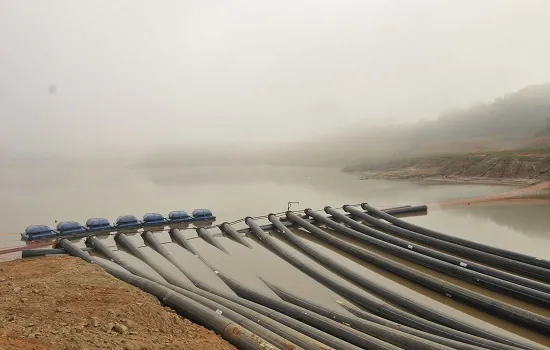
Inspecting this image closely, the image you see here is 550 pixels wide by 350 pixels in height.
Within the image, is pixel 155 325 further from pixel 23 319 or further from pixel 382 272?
pixel 382 272

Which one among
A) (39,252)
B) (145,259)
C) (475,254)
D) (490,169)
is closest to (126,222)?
(39,252)

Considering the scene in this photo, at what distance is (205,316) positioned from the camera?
8.45m

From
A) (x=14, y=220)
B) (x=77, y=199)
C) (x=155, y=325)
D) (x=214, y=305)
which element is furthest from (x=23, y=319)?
(x=77, y=199)

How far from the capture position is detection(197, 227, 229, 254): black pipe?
64.3 ft

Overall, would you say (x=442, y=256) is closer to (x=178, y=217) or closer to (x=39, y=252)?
(x=178, y=217)

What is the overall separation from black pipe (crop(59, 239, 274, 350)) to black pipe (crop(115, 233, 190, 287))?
1.61m

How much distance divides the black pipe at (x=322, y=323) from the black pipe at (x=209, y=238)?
24.9 ft

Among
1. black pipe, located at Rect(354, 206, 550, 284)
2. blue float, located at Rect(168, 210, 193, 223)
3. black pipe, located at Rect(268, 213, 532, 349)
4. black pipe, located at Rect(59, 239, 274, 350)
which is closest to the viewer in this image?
black pipe, located at Rect(59, 239, 274, 350)


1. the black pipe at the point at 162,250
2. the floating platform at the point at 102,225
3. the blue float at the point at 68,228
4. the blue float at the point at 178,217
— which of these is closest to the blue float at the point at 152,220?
the floating platform at the point at 102,225

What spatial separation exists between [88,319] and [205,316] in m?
2.54

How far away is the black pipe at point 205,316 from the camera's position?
721 centimetres

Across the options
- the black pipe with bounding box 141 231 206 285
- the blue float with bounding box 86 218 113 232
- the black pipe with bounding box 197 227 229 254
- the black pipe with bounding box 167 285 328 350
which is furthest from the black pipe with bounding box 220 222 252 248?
the black pipe with bounding box 167 285 328 350

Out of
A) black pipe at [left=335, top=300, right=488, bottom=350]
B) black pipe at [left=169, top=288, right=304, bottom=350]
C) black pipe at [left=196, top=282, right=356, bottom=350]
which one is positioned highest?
black pipe at [left=169, top=288, right=304, bottom=350]

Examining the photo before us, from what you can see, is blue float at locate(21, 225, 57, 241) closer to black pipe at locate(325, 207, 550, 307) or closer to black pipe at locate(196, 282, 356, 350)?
black pipe at locate(196, 282, 356, 350)
